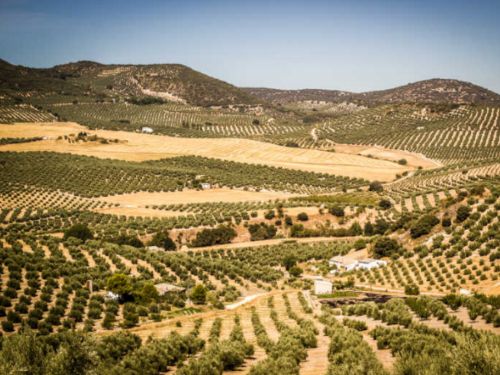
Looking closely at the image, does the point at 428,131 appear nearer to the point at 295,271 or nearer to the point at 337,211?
the point at 337,211

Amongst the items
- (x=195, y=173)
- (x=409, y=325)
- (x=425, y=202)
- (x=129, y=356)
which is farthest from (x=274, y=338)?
(x=195, y=173)

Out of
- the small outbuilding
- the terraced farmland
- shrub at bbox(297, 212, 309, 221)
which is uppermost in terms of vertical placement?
the terraced farmland

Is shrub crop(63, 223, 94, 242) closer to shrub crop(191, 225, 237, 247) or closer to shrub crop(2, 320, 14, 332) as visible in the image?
shrub crop(191, 225, 237, 247)

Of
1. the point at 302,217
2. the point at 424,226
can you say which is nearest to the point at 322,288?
the point at 424,226

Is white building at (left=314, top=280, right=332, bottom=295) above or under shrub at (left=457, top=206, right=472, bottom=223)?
under

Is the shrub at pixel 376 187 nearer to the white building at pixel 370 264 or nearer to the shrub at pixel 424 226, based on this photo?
the shrub at pixel 424 226

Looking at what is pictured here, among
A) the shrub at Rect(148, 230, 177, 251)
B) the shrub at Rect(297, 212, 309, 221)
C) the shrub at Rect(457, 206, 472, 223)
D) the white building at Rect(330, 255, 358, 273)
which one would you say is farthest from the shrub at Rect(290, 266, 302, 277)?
the shrub at Rect(297, 212, 309, 221)

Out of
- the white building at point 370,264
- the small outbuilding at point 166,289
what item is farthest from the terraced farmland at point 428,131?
the small outbuilding at point 166,289
